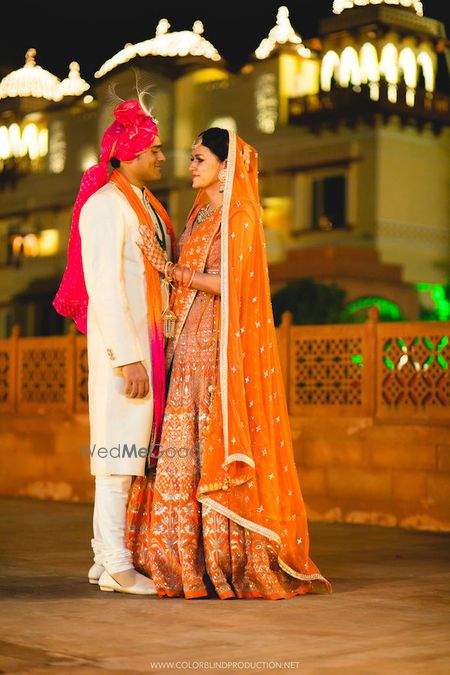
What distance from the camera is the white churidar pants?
5.29 metres

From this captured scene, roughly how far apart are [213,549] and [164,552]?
211 mm

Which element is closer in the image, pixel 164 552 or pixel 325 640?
pixel 325 640

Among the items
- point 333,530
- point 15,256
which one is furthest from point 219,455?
point 15,256

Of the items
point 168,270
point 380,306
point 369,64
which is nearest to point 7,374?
point 168,270

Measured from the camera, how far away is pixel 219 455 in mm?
5188

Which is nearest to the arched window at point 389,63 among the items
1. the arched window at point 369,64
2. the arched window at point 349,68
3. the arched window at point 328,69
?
the arched window at point 369,64

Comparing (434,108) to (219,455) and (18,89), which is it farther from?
(219,455)

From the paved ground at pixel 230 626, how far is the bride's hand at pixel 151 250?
4.34 feet

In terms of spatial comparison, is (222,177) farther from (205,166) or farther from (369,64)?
(369,64)

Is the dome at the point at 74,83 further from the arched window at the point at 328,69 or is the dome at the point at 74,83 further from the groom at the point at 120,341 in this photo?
the groom at the point at 120,341

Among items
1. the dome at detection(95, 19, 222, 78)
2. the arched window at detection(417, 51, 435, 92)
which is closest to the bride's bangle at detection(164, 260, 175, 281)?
the arched window at detection(417, 51, 435, 92)

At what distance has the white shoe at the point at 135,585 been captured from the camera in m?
5.27

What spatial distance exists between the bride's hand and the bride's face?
29cm

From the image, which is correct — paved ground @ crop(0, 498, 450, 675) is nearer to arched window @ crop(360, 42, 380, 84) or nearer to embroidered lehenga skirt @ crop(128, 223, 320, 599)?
embroidered lehenga skirt @ crop(128, 223, 320, 599)
